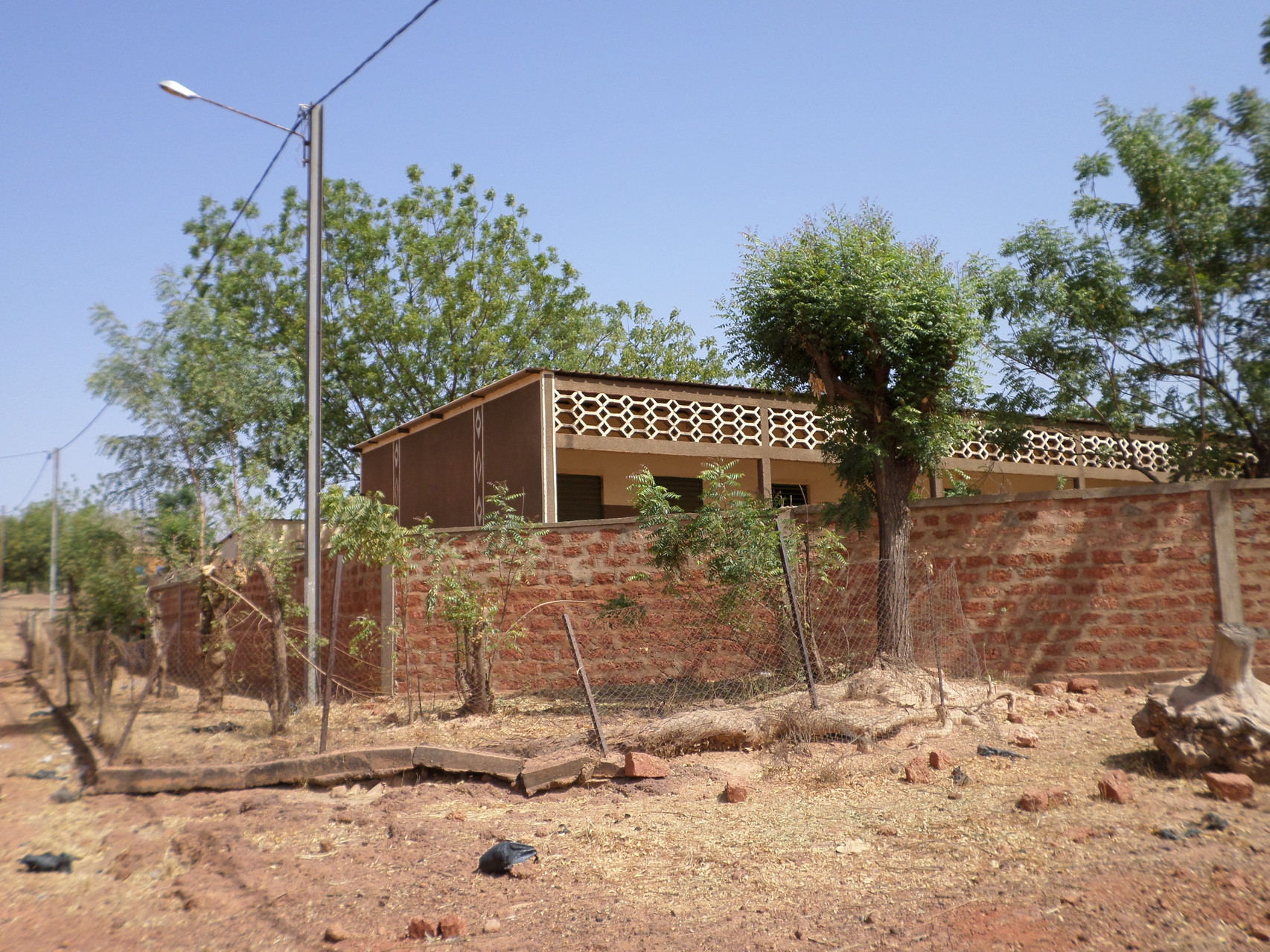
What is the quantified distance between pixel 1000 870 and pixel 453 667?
753cm

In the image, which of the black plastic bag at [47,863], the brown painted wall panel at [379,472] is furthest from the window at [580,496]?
the black plastic bag at [47,863]

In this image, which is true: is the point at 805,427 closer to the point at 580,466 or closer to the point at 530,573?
the point at 580,466

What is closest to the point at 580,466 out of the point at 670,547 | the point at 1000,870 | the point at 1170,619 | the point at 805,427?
the point at 805,427

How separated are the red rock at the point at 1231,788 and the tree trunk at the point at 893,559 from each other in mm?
3755

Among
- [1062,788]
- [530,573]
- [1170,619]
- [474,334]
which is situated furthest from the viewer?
[474,334]

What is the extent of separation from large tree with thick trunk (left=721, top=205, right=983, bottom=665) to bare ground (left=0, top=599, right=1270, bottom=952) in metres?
3.27

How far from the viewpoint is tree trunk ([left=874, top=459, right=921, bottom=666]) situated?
30.8 feet

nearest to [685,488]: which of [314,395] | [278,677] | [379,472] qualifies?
[379,472]

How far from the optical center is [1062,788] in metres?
5.91

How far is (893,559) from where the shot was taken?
9.68 metres

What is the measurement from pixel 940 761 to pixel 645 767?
6.86 ft

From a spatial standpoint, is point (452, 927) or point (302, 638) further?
point (302, 638)

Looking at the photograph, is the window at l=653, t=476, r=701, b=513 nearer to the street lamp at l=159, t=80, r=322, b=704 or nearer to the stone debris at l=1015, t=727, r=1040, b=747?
the street lamp at l=159, t=80, r=322, b=704

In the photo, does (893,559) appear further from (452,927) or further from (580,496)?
(580,496)
